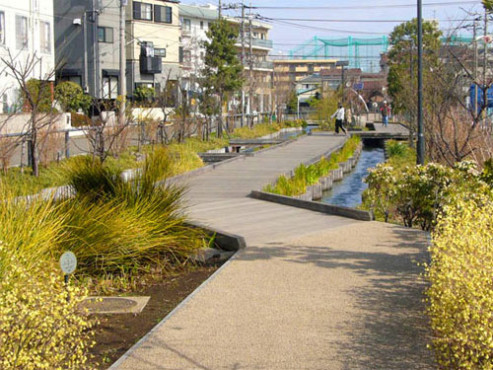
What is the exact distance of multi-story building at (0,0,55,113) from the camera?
37562mm

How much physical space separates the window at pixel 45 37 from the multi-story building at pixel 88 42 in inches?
549

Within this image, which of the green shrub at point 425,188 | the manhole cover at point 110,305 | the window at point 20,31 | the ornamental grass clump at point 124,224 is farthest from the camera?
the window at point 20,31

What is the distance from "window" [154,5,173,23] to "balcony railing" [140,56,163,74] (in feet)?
17.0

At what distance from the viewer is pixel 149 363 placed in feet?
19.5

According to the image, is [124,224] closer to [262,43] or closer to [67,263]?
[67,263]

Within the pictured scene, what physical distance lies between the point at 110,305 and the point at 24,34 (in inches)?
1343

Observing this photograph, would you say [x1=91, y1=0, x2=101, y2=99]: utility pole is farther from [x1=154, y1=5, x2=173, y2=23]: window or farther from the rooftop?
the rooftop

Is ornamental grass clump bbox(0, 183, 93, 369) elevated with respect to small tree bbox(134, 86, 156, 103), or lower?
lower

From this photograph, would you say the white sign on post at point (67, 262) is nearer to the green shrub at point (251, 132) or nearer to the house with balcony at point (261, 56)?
the green shrub at point (251, 132)

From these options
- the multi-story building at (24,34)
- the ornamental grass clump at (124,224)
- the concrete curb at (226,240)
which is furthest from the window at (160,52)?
the concrete curb at (226,240)

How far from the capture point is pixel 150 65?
6306 centimetres

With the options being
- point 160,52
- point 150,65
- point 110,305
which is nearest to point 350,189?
point 110,305

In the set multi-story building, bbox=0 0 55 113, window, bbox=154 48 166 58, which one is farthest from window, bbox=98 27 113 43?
multi-story building, bbox=0 0 55 113

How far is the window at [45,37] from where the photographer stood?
41688 mm
